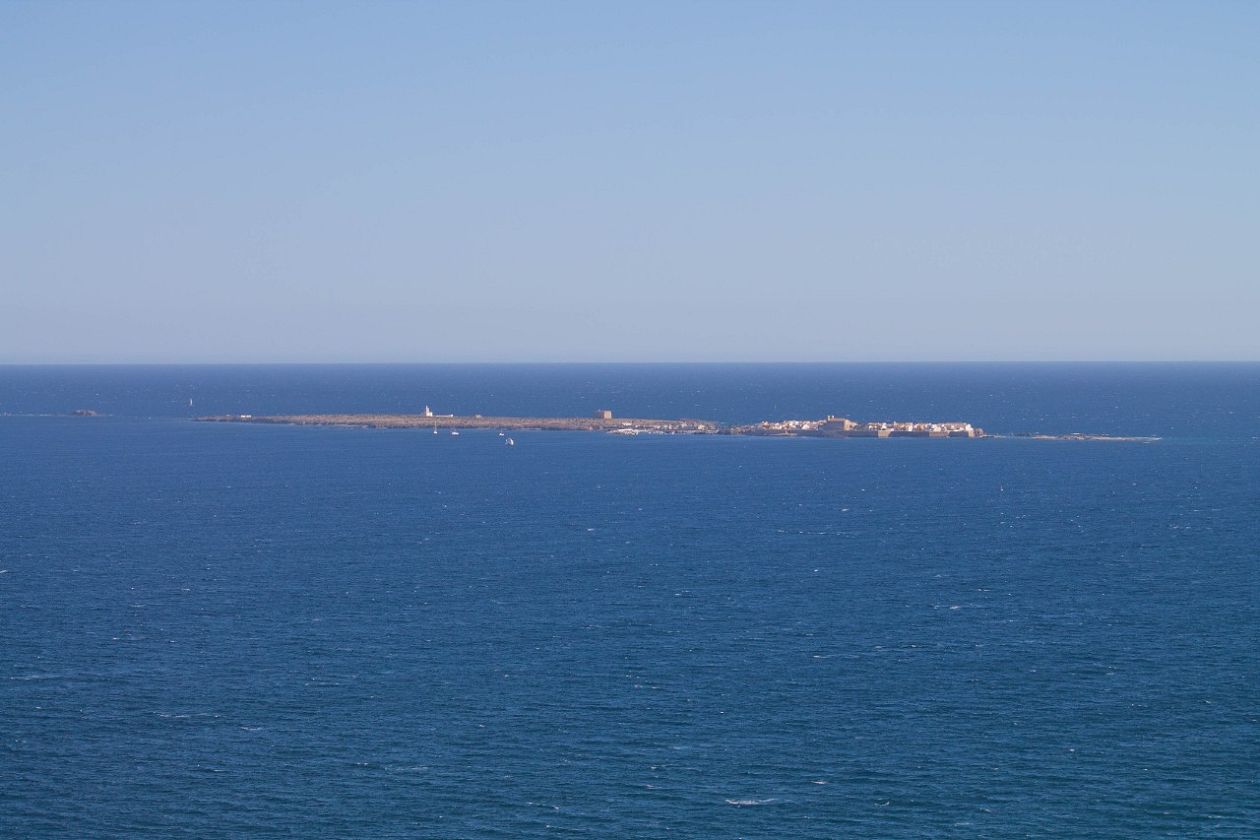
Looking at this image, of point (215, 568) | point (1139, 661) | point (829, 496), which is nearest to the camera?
point (1139, 661)

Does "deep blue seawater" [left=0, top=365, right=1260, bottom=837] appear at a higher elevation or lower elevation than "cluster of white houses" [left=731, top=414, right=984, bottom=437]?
lower

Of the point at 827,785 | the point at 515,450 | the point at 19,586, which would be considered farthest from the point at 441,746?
the point at 515,450

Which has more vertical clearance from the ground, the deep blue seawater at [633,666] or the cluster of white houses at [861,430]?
the cluster of white houses at [861,430]

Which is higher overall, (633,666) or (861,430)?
(861,430)

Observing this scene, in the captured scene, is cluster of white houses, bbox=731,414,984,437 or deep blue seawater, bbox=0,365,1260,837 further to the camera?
cluster of white houses, bbox=731,414,984,437

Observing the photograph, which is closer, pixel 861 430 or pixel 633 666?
pixel 633 666

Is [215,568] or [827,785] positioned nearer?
[827,785]

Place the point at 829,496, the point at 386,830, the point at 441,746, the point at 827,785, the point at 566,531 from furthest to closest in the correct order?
1. the point at 829,496
2. the point at 566,531
3. the point at 441,746
4. the point at 827,785
5. the point at 386,830

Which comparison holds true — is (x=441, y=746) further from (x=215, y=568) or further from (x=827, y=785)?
(x=215, y=568)
